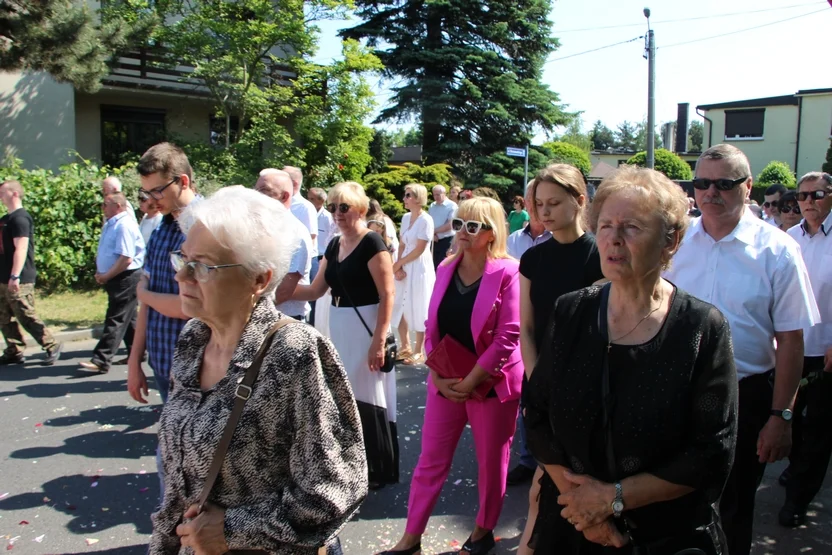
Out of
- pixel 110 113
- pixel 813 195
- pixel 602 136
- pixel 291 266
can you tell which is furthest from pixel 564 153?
pixel 602 136

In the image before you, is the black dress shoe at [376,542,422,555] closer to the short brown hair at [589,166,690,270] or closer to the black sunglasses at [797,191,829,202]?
the short brown hair at [589,166,690,270]

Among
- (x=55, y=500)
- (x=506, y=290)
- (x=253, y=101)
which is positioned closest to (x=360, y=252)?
(x=506, y=290)

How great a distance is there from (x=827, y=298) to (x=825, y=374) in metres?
0.51

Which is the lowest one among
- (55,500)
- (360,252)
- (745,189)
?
(55,500)

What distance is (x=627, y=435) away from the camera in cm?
199

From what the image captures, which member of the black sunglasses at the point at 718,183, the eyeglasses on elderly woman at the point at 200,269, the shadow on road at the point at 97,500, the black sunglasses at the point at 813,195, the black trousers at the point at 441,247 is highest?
the black sunglasses at the point at 813,195

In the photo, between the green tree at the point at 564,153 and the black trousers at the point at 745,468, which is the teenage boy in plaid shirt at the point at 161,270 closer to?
A: the black trousers at the point at 745,468

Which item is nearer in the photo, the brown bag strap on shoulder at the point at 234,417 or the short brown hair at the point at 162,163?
the brown bag strap on shoulder at the point at 234,417

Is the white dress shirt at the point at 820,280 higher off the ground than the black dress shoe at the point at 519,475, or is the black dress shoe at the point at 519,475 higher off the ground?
the white dress shirt at the point at 820,280

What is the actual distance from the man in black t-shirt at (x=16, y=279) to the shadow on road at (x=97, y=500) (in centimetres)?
378

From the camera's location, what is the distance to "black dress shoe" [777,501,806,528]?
13.5 feet

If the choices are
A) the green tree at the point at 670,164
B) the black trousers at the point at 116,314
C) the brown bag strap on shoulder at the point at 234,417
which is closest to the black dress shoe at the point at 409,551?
the brown bag strap on shoulder at the point at 234,417

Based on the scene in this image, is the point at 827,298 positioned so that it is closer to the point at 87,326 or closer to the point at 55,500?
the point at 55,500

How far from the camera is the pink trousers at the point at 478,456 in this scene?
361 centimetres
